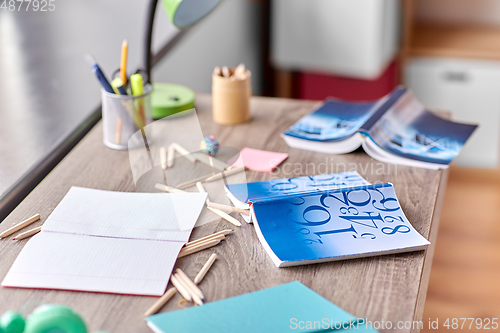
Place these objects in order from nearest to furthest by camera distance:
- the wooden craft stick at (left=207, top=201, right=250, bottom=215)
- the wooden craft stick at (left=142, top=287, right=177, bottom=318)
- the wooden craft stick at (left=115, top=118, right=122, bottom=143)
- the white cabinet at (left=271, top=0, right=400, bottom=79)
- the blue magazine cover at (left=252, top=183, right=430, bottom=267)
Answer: the wooden craft stick at (left=142, top=287, right=177, bottom=318) → the blue magazine cover at (left=252, top=183, right=430, bottom=267) → the wooden craft stick at (left=207, top=201, right=250, bottom=215) → the wooden craft stick at (left=115, top=118, right=122, bottom=143) → the white cabinet at (left=271, top=0, right=400, bottom=79)

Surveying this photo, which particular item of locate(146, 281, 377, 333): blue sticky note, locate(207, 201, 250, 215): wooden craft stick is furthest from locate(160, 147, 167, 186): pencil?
locate(146, 281, 377, 333): blue sticky note

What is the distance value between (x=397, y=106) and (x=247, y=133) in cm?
35

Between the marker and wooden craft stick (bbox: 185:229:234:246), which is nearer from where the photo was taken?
wooden craft stick (bbox: 185:229:234:246)

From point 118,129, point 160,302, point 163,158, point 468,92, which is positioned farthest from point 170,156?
point 468,92

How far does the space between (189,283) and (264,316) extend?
11cm

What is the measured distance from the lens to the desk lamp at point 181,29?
1054mm

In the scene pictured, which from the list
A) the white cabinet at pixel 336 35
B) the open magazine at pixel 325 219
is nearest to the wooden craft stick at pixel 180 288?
the open magazine at pixel 325 219

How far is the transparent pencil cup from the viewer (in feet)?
3.38

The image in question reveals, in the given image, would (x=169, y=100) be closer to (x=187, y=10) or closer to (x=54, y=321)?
(x=187, y=10)

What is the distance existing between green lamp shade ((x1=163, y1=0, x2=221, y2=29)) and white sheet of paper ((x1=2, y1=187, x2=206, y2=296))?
0.38m

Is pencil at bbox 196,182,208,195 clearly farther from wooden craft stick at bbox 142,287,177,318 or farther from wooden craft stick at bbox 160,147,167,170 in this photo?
wooden craft stick at bbox 142,287,177,318

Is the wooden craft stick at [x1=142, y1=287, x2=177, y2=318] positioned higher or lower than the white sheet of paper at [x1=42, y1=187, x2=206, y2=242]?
lower

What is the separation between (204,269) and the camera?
72 cm

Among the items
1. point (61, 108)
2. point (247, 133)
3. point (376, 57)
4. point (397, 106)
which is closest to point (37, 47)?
point (61, 108)
